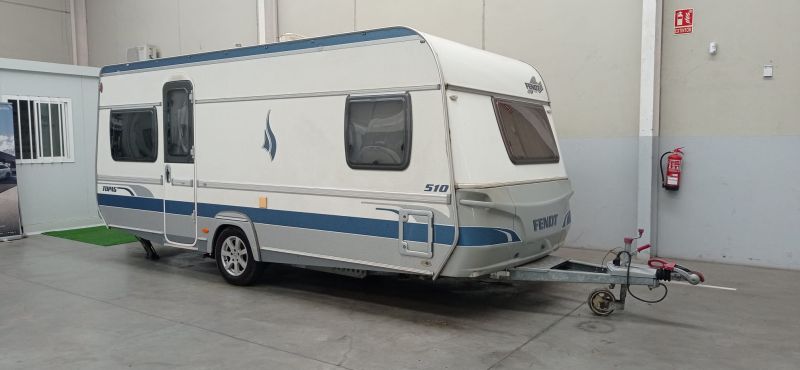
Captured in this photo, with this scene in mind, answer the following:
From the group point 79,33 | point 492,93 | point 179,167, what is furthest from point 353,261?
point 79,33

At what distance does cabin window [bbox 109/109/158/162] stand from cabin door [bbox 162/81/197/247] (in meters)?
0.26

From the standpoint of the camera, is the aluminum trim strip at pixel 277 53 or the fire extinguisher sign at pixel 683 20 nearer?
the aluminum trim strip at pixel 277 53

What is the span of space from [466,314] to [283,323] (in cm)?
172

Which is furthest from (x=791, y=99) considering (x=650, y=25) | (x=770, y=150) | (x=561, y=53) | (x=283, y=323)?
(x=283, y=323)

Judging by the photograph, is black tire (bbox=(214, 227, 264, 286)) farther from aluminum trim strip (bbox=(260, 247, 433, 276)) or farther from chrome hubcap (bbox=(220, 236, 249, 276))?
aluminum trim strip (bbox=(260, 247, 433, 276))

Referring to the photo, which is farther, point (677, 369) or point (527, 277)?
point (527, 277)

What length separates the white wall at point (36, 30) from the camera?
15242 mm

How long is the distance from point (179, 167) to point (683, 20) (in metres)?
6.72

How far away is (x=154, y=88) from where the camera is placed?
24.7ft

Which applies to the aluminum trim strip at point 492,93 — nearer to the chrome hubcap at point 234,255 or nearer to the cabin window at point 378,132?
the cabin window at point 378,132

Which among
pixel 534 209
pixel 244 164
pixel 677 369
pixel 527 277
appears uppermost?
pixel 244 164

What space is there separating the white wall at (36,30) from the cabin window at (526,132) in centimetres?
1442

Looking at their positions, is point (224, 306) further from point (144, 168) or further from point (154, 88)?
point (154, 88)

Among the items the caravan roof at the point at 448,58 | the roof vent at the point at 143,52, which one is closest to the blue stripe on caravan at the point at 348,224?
the caravan roof at the point at 448,58
